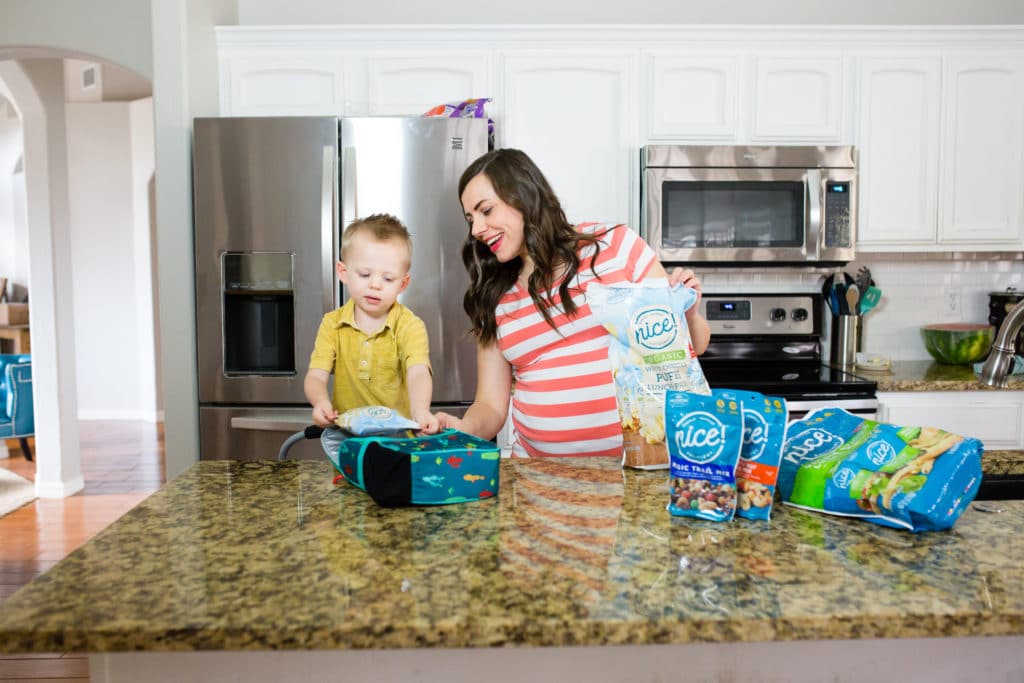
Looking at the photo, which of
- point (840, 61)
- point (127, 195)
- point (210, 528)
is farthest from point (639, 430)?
point (127, 195)

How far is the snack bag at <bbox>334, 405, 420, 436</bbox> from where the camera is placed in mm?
1323

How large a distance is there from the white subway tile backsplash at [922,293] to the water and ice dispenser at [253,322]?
2.49 metres

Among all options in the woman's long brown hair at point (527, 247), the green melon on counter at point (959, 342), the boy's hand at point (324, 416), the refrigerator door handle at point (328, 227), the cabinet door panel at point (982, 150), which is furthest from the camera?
the green melon on counter at point (959, 342)

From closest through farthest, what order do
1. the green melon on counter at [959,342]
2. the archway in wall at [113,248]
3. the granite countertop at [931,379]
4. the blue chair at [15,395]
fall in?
the granite countertop at [931,379], the green melon on counter at [959,342], the blue chair at [15,395], the archway in wall at [113,248]

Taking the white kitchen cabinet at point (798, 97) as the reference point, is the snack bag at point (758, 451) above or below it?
below

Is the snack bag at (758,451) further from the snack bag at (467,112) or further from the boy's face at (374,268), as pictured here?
the snack bag at (467,112)

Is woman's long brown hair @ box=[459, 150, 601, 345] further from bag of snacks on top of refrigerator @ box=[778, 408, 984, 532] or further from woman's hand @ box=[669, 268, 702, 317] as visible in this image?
bag of snacks on top of refrigerator @ box=[778, 408, 984, 532]

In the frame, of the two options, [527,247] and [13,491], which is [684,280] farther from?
[13,491]

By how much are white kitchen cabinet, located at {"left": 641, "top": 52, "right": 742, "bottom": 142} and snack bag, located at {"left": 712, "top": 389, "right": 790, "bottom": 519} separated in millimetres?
2363

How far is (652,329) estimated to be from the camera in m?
1.30

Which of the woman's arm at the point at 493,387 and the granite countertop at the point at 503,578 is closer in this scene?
the granite countertop at the point at 503,578

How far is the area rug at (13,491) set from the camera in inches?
184

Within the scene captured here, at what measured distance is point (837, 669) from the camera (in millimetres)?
1015

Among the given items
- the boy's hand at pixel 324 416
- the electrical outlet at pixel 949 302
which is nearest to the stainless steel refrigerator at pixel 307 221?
the boy's hand at pixel 324 416
